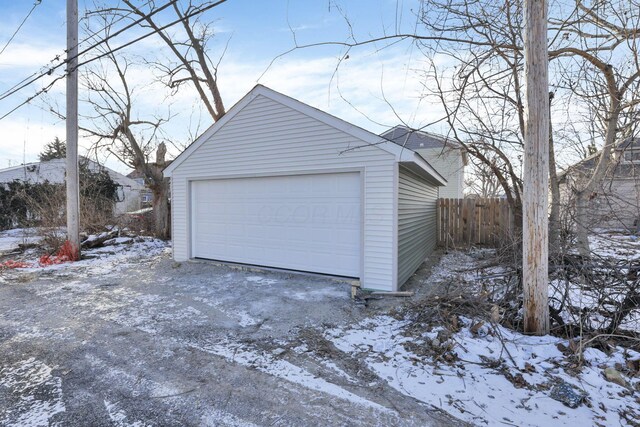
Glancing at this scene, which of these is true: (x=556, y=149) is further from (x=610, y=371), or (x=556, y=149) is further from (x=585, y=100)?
(x=610, y=371)

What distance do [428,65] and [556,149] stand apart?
4876 millimetres

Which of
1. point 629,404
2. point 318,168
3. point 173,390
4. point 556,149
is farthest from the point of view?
point 556,149

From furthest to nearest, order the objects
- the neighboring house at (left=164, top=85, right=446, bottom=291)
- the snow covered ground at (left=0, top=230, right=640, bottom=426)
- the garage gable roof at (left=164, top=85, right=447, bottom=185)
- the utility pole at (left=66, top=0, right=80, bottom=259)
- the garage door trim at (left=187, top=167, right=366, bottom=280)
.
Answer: the utility pole at (left=66, top=0, right=80, bottom=259) < the garage door trim at (left=187, top=167, right=366, bottom=280) < the neighboring house at (left=164, top=85, right=446, bottom=291) < the garage gable roof at (left=164, top=85, right=447, bottom=185) < the snow covered ground at (left=0, top=230, right=640, bottom=426)

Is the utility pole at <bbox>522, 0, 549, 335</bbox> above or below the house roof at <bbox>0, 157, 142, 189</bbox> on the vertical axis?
below

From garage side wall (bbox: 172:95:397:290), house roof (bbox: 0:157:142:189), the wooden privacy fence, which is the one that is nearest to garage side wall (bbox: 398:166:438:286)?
garage side wall (bbox: 172:95:397:290)

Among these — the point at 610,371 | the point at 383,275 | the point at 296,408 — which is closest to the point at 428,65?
the point at 383,275

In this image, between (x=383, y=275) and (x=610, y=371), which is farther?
(x=383, y=275)

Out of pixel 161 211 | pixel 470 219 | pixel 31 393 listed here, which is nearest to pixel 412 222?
pixel 470 219

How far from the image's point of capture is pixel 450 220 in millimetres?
11477

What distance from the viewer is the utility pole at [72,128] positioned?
835 cm

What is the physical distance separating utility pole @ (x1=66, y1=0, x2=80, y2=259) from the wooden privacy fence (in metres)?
10.8

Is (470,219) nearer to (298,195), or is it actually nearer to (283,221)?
(298,195)

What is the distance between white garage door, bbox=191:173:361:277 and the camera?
6.16m

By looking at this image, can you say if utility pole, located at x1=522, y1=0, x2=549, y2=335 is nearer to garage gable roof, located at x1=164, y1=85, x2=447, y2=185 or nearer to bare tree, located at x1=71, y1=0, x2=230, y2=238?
garage gable roof, located at x1=164, y1=85, x2=447, y2=185
